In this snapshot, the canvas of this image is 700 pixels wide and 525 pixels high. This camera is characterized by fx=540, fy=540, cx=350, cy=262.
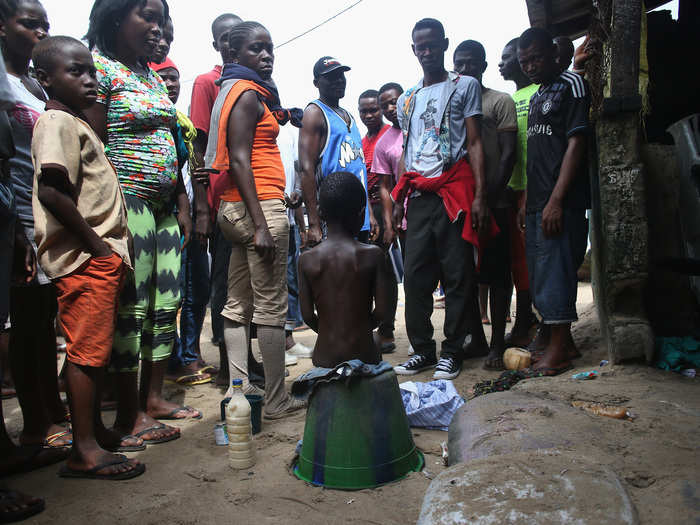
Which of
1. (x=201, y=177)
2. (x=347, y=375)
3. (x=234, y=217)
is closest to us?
(x=347, y=375)

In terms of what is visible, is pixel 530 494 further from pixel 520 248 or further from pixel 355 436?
pixel 520 248

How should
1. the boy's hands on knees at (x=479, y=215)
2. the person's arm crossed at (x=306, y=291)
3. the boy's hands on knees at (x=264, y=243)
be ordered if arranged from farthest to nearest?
the boy's hands on knees at (x=479, y=215) < the boy's hands on knees at (x=264, y=243) < the person's arm crossed at (x=306, y=291)

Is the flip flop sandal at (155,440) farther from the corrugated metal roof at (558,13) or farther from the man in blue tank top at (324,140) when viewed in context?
the corrugated metal roof at (558,13)

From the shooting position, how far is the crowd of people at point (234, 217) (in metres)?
2.44

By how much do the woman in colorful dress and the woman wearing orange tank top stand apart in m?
0.38

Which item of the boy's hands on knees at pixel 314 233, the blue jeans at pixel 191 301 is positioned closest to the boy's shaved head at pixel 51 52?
the boy's hands on knees at pixel 314 233

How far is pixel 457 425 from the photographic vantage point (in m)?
2.57

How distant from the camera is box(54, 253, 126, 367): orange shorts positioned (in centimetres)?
239

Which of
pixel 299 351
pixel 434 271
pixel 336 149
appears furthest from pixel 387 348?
pixel 336 149

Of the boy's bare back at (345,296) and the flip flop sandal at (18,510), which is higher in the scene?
the boy's bare back at (345,296)

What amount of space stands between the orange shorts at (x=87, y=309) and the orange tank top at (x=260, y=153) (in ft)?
3.60

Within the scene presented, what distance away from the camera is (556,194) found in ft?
11.7

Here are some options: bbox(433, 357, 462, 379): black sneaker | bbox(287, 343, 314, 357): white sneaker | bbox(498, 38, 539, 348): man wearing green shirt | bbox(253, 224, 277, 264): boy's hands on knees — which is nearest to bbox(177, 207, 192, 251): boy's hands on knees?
bbox(253, 224, 277, 264): boy's hands on knees

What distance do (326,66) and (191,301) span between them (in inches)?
89.1
